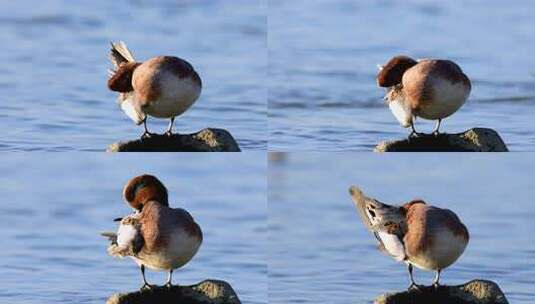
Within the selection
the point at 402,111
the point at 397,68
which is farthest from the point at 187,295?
the point at 397,68

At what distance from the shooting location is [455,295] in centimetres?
1032

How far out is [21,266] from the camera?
12961mm

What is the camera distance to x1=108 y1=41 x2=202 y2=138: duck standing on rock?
10.7 m

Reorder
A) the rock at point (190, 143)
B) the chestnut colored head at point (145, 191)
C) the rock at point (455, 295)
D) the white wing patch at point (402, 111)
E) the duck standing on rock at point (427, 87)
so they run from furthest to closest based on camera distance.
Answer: the rock at point (190, 143) → the white wing patch at point (402, 111) → the duck standing on rock at point (427, 87) → the chestnut colored head at point (145, 191) → the rock at point (455, 295)

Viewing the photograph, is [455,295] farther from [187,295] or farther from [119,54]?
[119,54]

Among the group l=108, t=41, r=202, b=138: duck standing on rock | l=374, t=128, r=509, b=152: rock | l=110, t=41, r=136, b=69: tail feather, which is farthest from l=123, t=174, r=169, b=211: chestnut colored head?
l=374, t=128, r=509, b=152: rock

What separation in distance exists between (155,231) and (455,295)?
1.56 meters

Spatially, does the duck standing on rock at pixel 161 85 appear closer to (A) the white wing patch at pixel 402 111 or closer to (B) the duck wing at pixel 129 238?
(B) the duck wing at pixel 129 238

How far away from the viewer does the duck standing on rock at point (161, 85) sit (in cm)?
1071

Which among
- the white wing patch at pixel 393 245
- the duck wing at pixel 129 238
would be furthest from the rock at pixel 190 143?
the white wing patch at pixel 393 245

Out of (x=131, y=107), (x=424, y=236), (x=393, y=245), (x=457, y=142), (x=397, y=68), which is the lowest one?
(x=393, y=245)

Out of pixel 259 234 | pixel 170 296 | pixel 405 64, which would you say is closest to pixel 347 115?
pixel 259 234

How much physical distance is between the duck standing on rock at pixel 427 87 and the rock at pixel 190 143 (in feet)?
3.10

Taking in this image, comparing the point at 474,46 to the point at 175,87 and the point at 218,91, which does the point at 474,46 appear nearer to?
the point at 218,91
